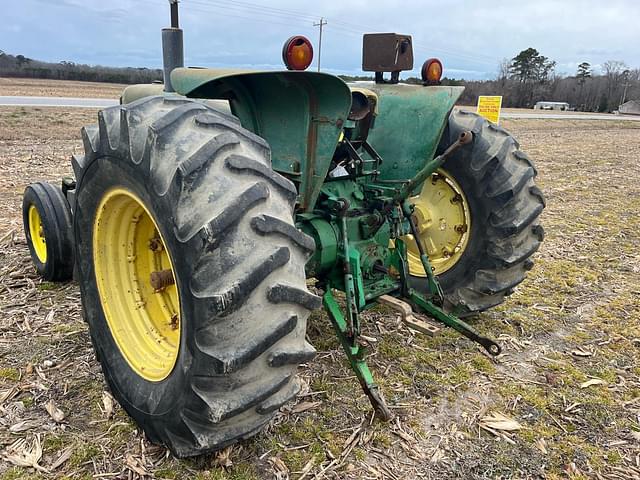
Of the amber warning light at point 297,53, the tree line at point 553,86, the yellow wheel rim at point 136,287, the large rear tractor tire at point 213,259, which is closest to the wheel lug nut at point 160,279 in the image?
the yellow wheel rim at point 136,287

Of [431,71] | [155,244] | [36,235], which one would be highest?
[431,71]

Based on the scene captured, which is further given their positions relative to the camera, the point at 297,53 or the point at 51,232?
the point at 51,232

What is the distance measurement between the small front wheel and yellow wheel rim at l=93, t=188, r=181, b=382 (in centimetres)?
165

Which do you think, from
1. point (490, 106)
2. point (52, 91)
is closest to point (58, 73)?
point (52, 91)

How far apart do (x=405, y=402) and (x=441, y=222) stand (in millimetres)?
1559

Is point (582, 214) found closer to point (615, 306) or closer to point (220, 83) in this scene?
point (615, 306)

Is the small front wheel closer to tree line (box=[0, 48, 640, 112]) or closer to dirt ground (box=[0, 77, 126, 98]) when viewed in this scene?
dirt ground (box=[0, 77, 126, 98])

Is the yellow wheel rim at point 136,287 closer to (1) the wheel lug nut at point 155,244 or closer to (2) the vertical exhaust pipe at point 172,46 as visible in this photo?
(1) the wheel lug nut at point 155,244

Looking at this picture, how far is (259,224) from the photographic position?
2.04 m

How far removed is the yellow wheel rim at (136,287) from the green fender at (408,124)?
160 cm

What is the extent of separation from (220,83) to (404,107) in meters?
1.26

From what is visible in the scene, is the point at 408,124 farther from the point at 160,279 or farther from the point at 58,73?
the point at 58,73

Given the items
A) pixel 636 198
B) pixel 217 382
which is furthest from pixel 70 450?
pixel 636 198

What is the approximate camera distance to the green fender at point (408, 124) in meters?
3.54
